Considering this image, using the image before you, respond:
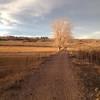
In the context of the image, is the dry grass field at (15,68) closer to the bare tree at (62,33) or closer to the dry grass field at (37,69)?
the dry grass field at (37,69)

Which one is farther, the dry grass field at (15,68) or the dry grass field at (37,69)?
the dry grass field at (15,68)

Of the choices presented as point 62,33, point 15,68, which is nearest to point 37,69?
point 15,68

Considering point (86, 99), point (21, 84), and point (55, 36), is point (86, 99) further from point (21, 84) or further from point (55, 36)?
point (55, 36)

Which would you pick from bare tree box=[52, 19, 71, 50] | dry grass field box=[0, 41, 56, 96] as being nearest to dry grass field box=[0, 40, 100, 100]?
dry grass field box=[0, 41, 56, 96]

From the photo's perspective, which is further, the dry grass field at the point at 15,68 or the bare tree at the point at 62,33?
the bare tree at the point at 62,33

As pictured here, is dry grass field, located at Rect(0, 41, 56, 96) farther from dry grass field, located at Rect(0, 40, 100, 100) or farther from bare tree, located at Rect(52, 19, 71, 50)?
bare tree, located at Rect(52, 19, 71, 50)

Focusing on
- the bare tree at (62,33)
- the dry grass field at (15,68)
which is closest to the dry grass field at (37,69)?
the dry grass field at (15,68)

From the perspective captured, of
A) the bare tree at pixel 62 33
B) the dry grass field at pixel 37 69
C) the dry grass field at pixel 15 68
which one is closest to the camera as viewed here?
the dry grass field at pixel 37 69

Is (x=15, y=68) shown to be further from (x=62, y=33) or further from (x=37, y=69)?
(x=62, y=33)

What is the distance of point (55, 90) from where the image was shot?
11.9 metres

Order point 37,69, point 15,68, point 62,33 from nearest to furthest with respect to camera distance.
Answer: point 37,69
point 15,68
point 62,33

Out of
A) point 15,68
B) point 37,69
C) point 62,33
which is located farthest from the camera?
point 62,33

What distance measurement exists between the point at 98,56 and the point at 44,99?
1062 inches

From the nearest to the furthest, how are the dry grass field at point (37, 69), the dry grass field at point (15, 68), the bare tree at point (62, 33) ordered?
the dry grass field at point (37, 69) < the dry grass field at point (15, 68) < the bare tree at point (62, 33)
